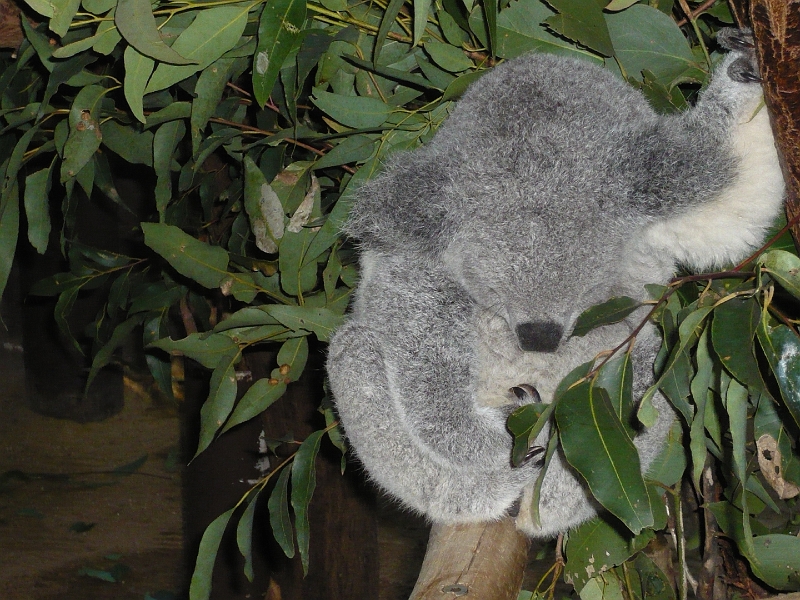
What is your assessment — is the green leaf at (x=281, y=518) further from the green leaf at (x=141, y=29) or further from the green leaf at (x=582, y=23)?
the green leaf at (x=582, y=23)

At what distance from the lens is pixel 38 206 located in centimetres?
229

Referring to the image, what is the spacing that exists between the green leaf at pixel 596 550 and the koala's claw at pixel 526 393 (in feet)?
1.40

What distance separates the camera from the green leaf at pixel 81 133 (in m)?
2.07

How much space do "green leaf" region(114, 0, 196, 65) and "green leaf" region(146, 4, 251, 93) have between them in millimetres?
99

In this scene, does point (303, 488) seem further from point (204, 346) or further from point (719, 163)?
point (719, 163)

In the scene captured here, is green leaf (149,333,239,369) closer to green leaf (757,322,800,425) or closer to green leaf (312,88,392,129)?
green leaf (312,88,392,129)

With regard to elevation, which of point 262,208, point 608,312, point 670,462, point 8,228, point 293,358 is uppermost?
point 608,312

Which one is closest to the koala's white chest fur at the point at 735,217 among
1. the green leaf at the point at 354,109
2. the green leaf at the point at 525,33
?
the green leaf at the point at 525,33

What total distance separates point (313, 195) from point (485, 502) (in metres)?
1.01

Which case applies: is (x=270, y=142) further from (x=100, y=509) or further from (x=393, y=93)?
(x=100, y=509)

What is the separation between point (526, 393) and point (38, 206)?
1.62 meters

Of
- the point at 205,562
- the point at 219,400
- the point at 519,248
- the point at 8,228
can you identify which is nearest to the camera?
the point at 519,248

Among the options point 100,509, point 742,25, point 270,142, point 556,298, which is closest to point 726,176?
point 742,25

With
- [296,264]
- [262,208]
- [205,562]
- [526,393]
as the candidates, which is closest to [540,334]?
[526,393]
